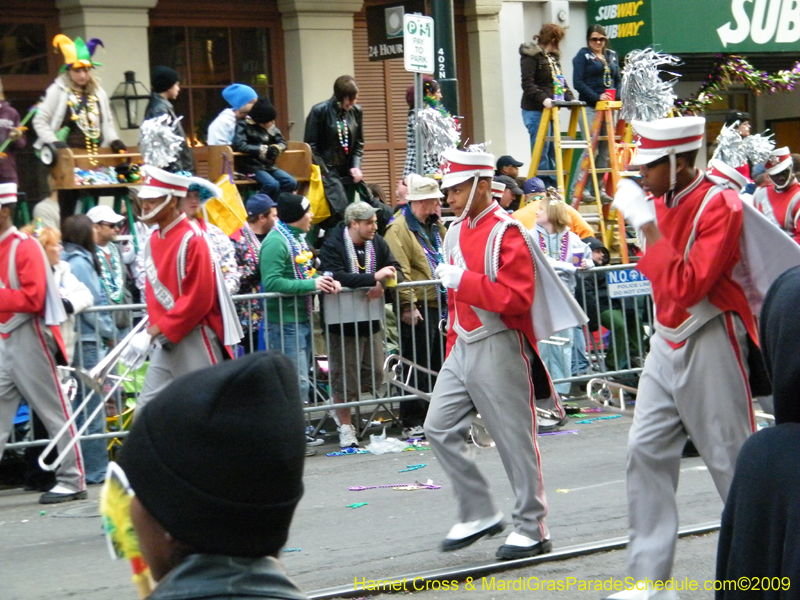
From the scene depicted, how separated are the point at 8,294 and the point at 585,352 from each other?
5220mm

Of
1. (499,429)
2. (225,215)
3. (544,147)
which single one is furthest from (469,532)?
(544,147)

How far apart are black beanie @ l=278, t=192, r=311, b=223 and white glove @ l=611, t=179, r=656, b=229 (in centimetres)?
482

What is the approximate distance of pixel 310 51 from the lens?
46.9ft

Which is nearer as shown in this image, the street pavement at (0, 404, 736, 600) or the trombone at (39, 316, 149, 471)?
the street pavement at (0, 404, 736, 600)

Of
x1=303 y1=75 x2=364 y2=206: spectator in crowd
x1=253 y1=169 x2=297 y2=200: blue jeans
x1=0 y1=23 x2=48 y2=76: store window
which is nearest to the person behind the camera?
x1=253 y1=169 x2=297 y2=200: blue jeans

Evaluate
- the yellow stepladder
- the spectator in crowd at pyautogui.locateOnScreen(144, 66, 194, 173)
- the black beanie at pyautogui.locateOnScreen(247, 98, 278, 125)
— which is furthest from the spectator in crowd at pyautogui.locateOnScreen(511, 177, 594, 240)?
the spectator in crowd at pyautogui.locateOnScreen(144, 66, 194, 173)

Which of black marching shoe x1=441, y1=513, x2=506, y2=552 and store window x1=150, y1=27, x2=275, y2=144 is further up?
store window x1=150, y1=27, x2=275, y2=144

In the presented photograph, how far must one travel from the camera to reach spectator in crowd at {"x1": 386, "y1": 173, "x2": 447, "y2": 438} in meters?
10.4

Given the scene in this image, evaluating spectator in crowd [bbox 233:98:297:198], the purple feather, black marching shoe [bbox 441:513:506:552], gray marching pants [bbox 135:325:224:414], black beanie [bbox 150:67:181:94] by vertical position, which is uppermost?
the purple feather

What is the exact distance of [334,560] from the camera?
6590mm

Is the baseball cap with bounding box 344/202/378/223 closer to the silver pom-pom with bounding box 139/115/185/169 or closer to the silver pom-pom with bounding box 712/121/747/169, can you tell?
the silver pom-pom with bounding box 139/115/185/169

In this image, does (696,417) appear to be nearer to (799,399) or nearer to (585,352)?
(799,399)

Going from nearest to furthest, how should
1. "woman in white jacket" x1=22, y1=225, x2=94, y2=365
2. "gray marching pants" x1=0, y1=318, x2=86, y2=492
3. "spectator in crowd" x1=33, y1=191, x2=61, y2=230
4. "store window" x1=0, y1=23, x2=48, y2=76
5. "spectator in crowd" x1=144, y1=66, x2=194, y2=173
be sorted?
"gray marching pants" x1=0, y1=318, x2=86, y2=492, "woman in white jacket" x1=22, y1=225, x2=94, y2=365, "spectator in crowd" x1=33, y1=191, x2=61, y2=230, "spectator in crowd" x1=144, y1=66, x2=194, y2=173, "store window" x1=0, y1=23, x2=48, y2=76

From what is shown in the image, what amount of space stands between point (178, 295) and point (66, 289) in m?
2.09
